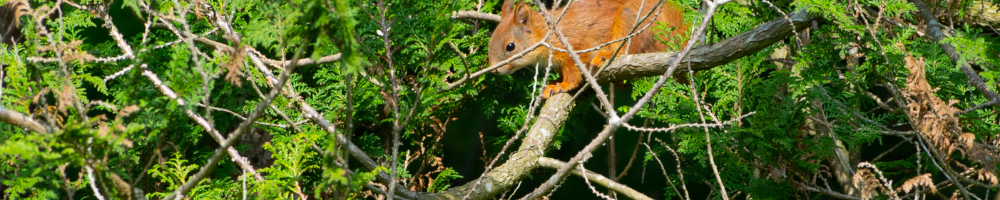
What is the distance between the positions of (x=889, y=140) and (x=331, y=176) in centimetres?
408

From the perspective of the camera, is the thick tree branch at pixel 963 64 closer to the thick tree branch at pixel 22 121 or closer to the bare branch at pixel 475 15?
the bare branch at pixel 475 15

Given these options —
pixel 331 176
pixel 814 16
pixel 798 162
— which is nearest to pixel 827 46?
pixel 814 16

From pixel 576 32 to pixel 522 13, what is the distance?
0.27 metres

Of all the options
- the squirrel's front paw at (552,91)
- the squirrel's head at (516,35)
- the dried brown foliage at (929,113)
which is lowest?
the dried brown foliage at (929,113)

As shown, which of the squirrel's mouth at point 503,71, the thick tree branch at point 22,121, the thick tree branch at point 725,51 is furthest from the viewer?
the squirrel's mouth at point 503,71

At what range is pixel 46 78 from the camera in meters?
1.37

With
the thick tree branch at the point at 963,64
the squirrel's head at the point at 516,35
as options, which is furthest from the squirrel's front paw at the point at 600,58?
the thick tree branch at the point at 963,64

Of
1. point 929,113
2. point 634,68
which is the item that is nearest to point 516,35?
point 634,68

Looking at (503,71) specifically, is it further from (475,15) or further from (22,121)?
(22,121)

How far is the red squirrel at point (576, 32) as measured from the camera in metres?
2.80

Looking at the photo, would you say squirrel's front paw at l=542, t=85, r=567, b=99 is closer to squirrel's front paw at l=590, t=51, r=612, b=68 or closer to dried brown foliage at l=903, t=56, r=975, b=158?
squirrel's front paw at l=590, t=51, r=612, b=68

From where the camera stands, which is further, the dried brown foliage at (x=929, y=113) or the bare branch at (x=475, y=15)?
the bare branch at (x=475, y=15)

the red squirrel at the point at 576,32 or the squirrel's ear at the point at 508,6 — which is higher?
the squirrel's ear at the point at 508,6

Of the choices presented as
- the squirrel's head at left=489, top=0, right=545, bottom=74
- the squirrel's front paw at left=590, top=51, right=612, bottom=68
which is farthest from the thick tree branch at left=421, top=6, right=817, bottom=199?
the squirrel's head at left=489, top=0, right=545, bottom=74
